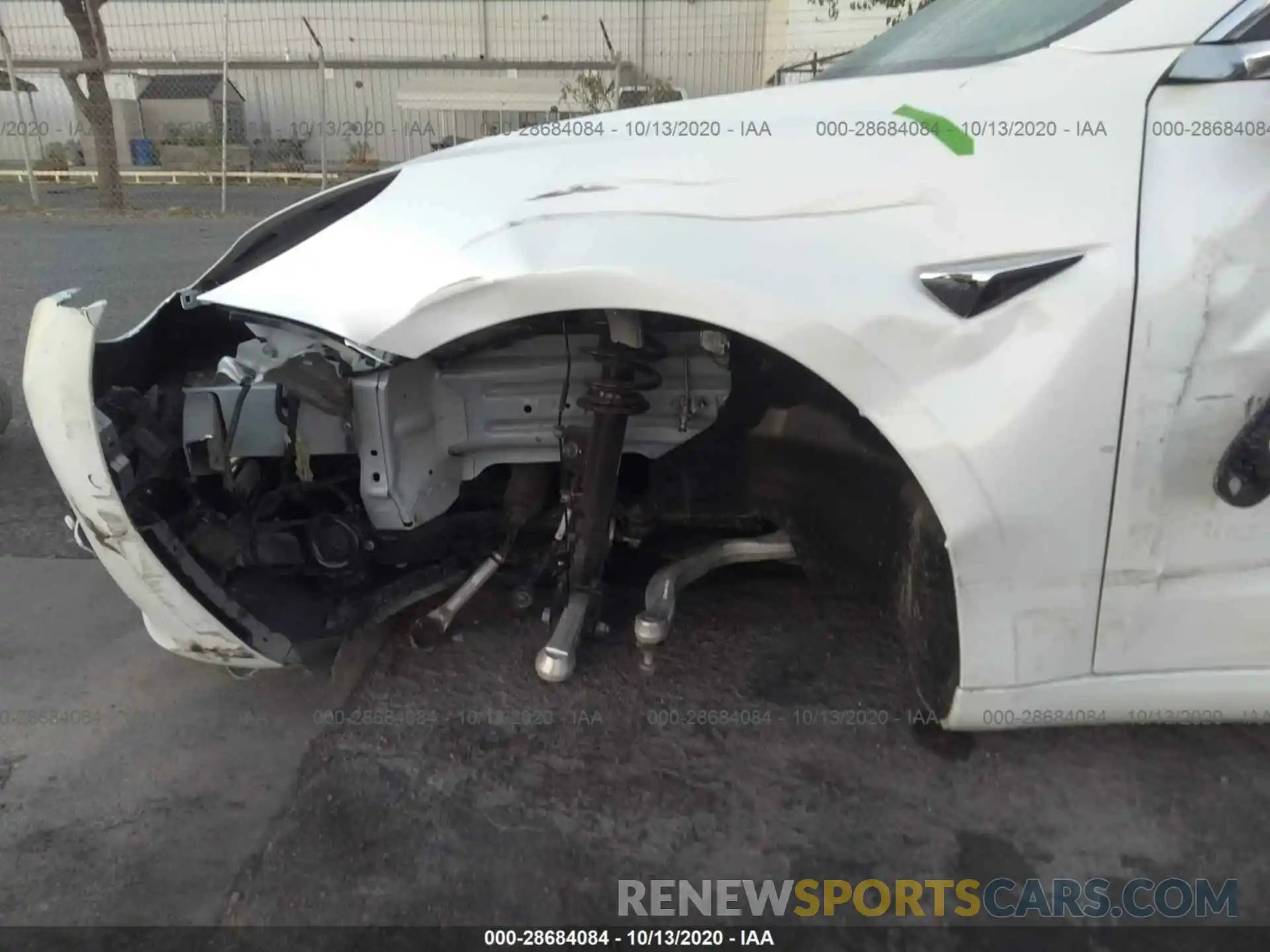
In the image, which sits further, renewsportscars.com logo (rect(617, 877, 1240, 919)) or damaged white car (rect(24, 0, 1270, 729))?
renewsportscars.com logo (rect(617, 877, 1240, 919))

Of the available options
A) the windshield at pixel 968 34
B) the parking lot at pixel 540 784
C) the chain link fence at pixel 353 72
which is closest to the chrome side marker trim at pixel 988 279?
the windshield at pixel 968 34

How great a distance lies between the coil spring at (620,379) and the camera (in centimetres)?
219

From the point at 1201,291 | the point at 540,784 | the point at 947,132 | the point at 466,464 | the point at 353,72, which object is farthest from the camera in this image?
the point at 353,72

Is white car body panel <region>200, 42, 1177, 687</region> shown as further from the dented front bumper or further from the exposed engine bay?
the dented front bumper

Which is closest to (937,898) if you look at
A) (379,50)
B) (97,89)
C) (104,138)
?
(104,138)

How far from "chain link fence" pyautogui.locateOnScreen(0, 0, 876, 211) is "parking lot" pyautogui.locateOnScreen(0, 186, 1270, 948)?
13178 mm

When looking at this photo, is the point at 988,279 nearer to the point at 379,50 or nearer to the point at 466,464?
the point at 466,464

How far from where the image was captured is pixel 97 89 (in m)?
12.0

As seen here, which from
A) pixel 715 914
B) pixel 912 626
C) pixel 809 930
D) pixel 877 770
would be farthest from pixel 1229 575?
pixel 715 914

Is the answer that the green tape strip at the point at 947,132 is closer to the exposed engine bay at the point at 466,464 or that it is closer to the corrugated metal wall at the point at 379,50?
the exposed engine bay at the point at 466,464

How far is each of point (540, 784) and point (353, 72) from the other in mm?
20124

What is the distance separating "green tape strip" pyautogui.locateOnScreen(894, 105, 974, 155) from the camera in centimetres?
175

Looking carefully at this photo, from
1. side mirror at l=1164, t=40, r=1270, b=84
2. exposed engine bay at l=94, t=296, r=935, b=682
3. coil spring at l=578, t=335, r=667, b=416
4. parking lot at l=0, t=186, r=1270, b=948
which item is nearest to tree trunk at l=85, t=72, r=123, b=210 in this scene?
parking lot at l=0, t=186, r=1270, b=948

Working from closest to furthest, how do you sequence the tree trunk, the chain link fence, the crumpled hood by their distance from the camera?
the crumpled hood
the tree trunk
the chain link fence
